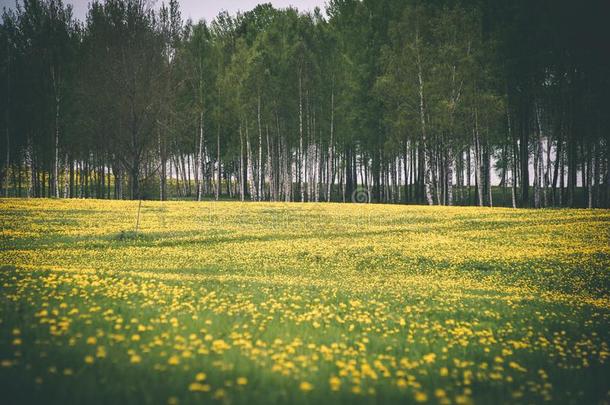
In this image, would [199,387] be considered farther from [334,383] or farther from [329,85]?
[329,85]

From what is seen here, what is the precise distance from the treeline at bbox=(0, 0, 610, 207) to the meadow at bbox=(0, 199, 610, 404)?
1857cm

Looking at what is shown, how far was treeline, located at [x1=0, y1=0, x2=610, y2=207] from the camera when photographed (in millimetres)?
35969

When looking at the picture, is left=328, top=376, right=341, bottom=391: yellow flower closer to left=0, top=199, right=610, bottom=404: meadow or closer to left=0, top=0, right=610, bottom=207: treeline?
left=0, top=199, right=610, bottom=404: meadow

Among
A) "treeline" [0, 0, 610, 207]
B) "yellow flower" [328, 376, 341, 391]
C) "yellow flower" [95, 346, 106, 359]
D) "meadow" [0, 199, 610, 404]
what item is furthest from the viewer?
"treeline" [0, 0, 610, 207]

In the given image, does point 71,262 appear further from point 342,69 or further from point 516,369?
point 342,69

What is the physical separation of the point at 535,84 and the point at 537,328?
36584mm

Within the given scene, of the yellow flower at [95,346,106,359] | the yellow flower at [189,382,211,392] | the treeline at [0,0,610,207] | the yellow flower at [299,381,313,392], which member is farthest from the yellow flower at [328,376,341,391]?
the treeline at [0,0,610,207]

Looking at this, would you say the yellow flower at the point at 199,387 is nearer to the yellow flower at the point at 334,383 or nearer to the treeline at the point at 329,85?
the yellow flower at the point at 334,383

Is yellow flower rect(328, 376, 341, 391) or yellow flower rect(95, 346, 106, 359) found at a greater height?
yellow flower rect(95, 346, 106, 359)

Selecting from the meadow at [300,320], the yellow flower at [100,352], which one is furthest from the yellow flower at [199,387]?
the yellow flower at [100,352]

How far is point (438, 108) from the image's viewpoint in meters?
38.4

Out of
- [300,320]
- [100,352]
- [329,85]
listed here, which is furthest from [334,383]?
[329,85]

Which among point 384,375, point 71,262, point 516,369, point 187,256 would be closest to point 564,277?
point 516,369

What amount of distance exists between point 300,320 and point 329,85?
43615mm
